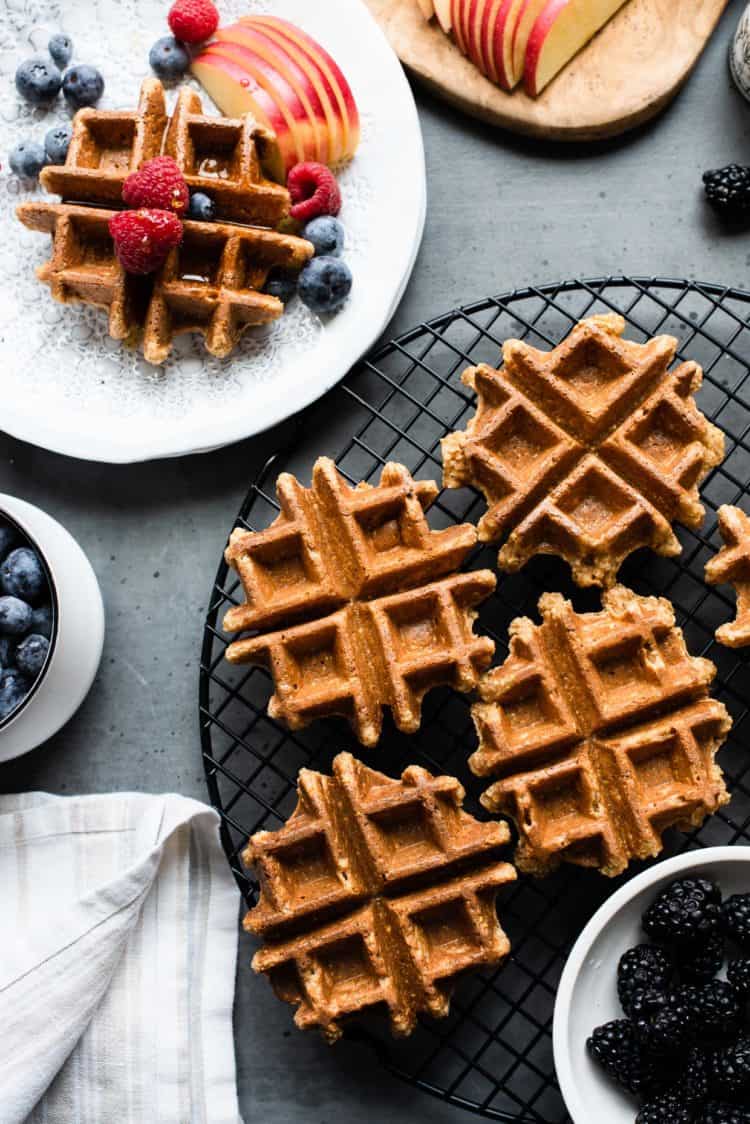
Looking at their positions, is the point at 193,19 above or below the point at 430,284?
above

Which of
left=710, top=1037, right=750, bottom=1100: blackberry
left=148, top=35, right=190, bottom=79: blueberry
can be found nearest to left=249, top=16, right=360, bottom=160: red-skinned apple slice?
left=148, top=35, right=190, bottom=79: blueberry

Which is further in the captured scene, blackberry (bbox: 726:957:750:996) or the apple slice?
the apple slice

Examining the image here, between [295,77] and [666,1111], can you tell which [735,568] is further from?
[295,77]

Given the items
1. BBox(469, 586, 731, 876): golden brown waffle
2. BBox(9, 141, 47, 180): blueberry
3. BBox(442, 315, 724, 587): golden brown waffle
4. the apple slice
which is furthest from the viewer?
BBox(9, 141, 47, 180): blueberry

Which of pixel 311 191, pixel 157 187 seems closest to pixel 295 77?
pixel 311 191

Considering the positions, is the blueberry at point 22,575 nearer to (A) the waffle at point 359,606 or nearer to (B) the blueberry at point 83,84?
(A) the waffle at point 359,606

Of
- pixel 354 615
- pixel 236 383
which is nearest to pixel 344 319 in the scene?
pixel 236 383

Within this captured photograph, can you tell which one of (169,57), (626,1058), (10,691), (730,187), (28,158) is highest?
(730,187)

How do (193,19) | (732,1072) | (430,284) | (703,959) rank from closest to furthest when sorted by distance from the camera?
1. (732,1072)
2. (703,959)
3. (193,19)
4. (430,284)

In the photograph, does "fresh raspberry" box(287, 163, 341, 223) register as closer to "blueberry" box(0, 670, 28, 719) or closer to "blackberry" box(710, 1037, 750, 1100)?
"blueberry" box(0, 670, 28, 719)
